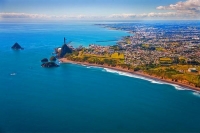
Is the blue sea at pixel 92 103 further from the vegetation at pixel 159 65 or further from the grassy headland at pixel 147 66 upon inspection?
the vegetation at pixel 159 65

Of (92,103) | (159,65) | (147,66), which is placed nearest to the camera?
(92,103)

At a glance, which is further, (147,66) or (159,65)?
(159,65)

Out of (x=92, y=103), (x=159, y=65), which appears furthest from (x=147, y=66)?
(x=92, y=103)

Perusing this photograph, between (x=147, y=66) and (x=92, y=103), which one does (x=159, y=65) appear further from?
(x=92, y=103)

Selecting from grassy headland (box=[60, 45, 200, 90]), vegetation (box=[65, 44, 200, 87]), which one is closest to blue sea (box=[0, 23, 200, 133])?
grassy headland (box=[60, 45, 200, 90])

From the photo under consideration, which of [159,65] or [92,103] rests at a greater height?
[159,65]

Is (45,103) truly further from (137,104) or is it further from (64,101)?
(137,104)

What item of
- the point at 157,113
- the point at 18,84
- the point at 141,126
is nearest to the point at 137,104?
the point at 157,113

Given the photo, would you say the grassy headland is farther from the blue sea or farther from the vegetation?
the blue sea
